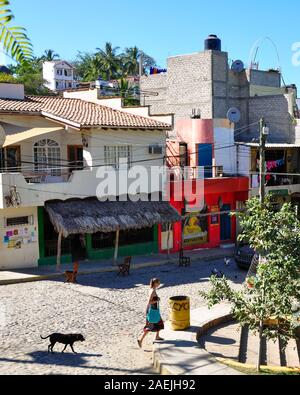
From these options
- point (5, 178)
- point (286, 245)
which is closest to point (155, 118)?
point (5, 178)

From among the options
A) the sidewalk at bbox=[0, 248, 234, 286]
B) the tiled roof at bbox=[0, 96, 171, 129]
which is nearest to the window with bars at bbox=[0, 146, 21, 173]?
the tiled roof at bbox=[0, 96, 171, 129]

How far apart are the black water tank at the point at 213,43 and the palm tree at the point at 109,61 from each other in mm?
41543

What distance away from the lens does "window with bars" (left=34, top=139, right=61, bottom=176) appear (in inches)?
866

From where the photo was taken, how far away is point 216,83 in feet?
112

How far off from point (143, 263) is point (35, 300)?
276 inches

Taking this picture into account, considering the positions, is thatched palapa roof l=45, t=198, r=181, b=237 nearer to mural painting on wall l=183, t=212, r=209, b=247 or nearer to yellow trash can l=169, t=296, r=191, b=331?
mural painting on wall l=183, t=212, r=209, b=247

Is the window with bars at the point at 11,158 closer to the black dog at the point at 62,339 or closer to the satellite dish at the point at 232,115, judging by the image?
the black dog at the point at 62,339

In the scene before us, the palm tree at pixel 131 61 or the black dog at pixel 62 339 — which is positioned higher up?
the palm tree at pixel 131 61

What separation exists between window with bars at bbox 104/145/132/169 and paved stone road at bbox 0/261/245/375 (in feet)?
16.6

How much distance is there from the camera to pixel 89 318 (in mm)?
14125

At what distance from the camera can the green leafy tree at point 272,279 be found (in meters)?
9.87

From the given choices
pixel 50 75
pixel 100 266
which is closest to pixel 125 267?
pixel 100 266

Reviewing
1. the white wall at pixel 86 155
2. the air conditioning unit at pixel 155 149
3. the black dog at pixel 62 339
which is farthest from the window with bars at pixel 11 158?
the black dog at pixel 62 339
